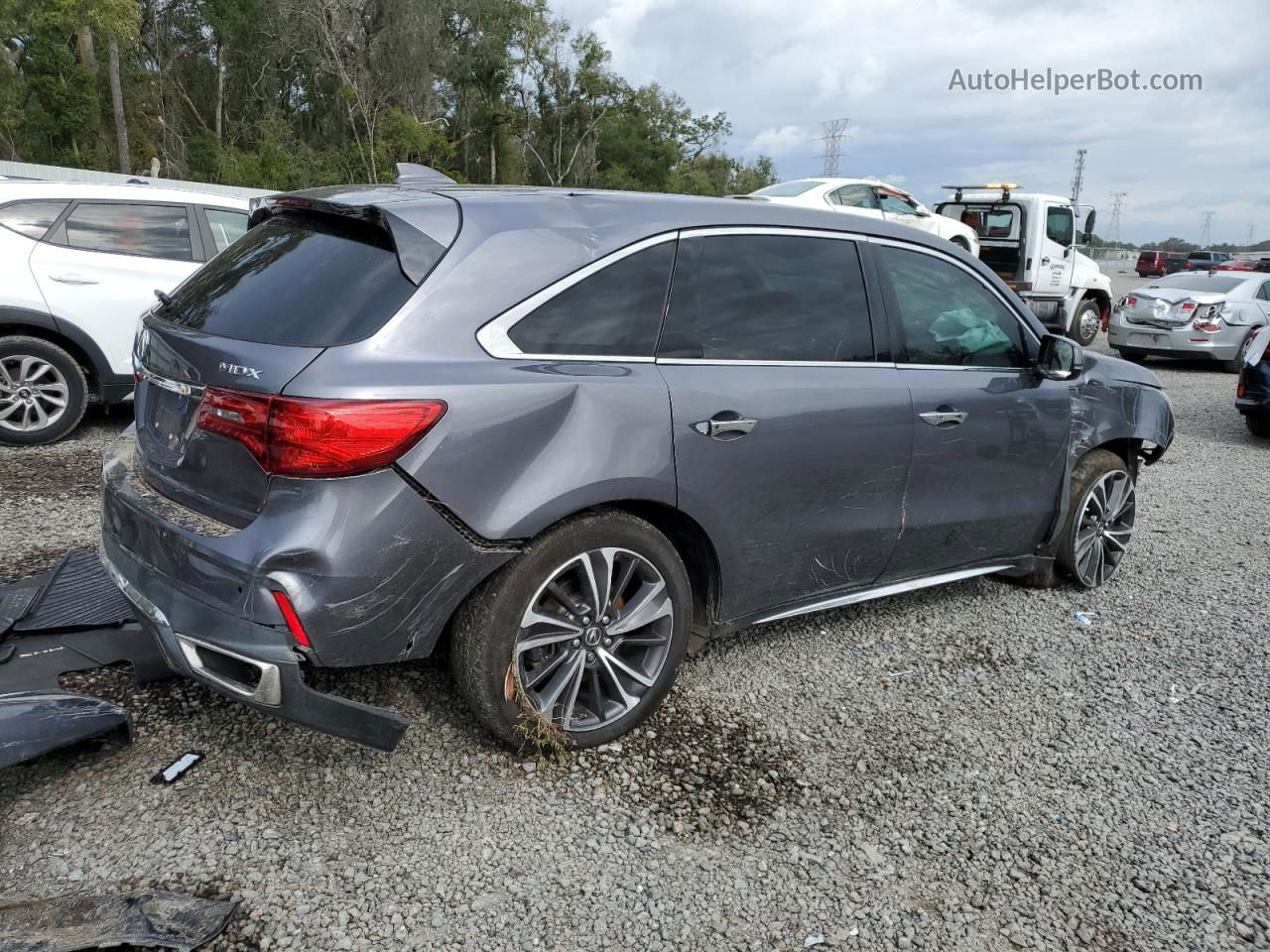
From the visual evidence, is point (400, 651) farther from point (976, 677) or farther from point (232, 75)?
point (232, 75)

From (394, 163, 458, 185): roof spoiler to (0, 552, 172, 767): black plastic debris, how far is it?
1.75m

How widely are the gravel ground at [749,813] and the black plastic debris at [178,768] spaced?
0.04 m

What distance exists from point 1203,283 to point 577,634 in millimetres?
15589

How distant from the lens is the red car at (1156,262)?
159 feet

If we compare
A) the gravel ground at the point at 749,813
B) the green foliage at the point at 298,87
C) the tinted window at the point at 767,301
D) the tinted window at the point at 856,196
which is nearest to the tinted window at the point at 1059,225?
the tinted window at the point at 856,196

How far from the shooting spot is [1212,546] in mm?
6008

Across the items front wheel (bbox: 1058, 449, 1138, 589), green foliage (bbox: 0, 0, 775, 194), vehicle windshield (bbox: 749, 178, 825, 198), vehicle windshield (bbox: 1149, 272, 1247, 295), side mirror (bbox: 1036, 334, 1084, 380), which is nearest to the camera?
side mirror (bbox: 1036, 334, 1084, 380)

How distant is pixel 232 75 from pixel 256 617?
5874cm

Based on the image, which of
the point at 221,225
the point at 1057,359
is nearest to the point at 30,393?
the point at 221,225

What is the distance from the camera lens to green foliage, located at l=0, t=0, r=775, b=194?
40.6 metres

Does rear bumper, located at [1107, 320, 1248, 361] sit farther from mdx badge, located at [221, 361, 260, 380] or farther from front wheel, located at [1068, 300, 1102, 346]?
mdx badge, located at [221, 361, 260, 380]

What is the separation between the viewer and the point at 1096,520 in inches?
194

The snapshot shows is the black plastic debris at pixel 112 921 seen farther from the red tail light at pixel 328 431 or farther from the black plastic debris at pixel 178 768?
the red tail light at pixel 328 431

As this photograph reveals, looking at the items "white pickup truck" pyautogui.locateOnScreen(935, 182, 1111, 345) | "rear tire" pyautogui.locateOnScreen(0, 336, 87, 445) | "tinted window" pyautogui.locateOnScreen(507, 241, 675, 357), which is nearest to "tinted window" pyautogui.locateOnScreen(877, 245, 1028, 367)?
"tinted window" pyautogui.locateOnScreen(507, 241, 675, 357)
